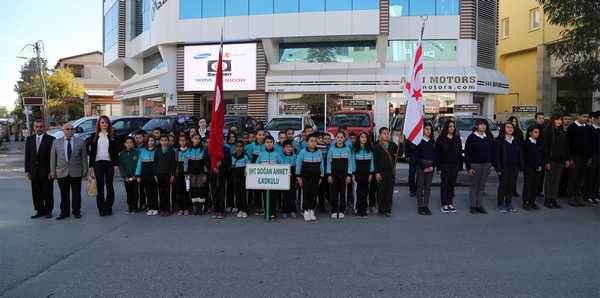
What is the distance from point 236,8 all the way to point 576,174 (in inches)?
886

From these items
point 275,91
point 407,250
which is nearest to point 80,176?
point 407,250

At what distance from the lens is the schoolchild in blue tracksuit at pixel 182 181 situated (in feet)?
32.4

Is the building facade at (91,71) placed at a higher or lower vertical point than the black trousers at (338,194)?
higher

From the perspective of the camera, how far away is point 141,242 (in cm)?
770

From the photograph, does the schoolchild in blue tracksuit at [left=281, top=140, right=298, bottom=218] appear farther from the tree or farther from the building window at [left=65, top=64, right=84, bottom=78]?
the building window at [left=65, top=64, right=84, bottom=78]

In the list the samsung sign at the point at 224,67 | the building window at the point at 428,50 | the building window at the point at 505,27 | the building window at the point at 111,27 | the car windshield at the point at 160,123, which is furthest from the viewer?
the building window at the point at 505,27

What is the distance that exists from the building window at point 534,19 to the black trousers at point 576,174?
3140 cm

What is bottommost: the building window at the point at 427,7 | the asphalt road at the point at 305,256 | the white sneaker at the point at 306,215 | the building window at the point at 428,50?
the asphalt road at the point at 305,256

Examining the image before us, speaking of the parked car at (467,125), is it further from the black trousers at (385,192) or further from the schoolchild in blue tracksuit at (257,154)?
the schoolchild in blue tracksuit at (257,154)

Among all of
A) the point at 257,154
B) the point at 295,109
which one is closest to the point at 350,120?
the point at 295,109

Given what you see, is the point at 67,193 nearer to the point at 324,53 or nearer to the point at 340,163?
the point at 340,163

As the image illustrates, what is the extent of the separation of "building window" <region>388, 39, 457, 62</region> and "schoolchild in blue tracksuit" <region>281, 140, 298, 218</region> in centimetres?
2012

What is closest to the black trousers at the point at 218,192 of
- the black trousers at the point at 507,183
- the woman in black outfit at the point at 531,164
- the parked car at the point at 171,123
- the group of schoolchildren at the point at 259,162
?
the group of schoolchildren at the point at 259,162

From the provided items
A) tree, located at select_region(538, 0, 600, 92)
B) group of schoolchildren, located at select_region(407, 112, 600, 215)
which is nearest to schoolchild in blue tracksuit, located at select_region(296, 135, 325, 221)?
group of schoolchildren, located at select_region(407, 112, 600, 215)
